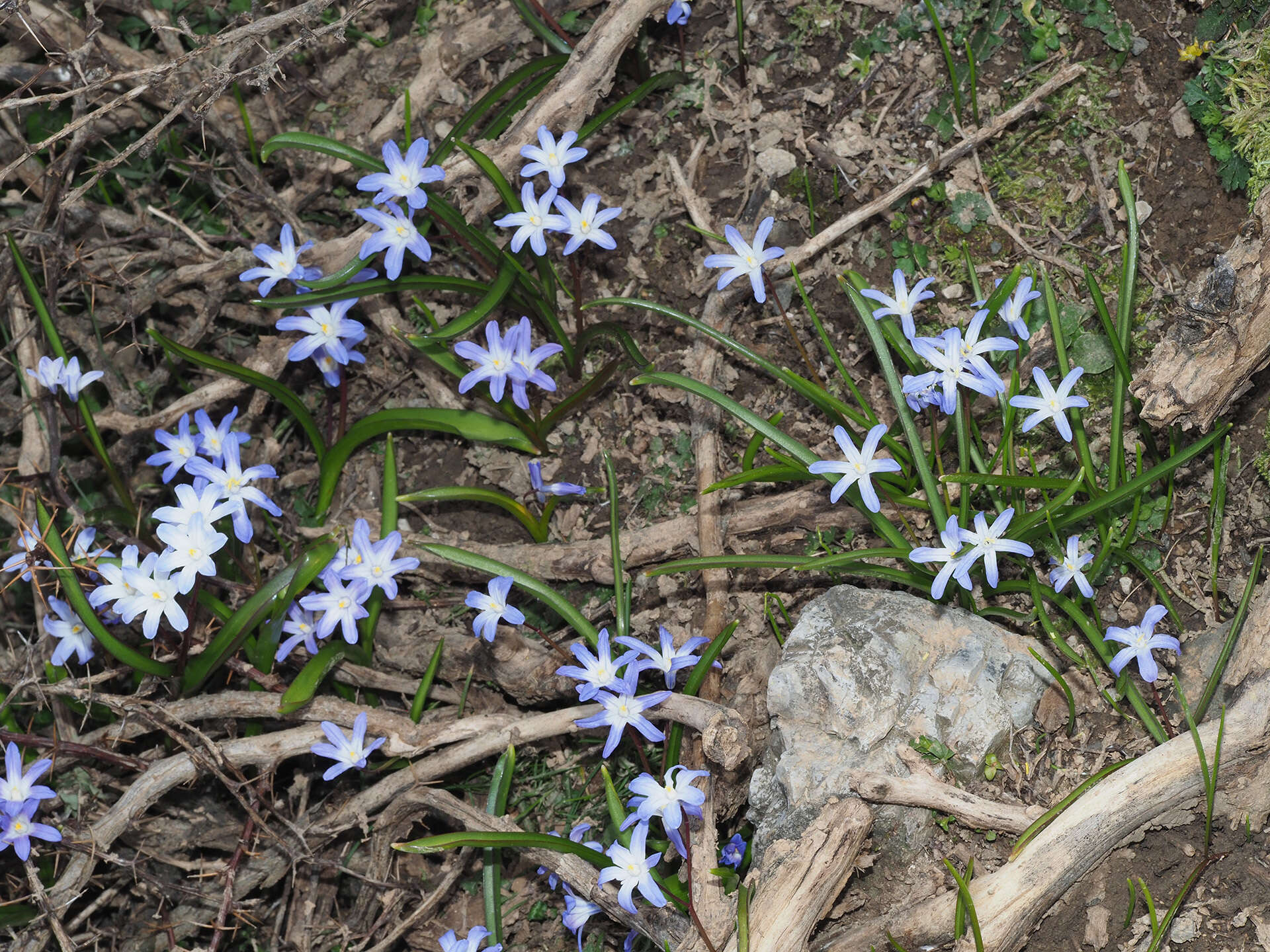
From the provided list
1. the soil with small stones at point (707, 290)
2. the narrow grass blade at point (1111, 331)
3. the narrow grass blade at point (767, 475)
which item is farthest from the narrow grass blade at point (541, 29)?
the narrow grass blade at point (1111, 331)

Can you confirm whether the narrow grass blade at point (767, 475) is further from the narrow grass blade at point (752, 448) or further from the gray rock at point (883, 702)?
the gray rock at point (883, 702)

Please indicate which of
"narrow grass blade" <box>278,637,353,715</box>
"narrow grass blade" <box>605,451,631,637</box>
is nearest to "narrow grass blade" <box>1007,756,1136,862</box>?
"narrow grass blade" <box>605,451,631,637</box>

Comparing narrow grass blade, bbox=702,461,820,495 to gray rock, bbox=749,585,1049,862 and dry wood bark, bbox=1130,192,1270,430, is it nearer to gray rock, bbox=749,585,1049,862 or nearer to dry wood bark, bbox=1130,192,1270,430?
gray rock, bbox=749,585,1049,862

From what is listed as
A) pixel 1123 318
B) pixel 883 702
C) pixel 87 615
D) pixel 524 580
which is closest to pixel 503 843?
pixel 524 580

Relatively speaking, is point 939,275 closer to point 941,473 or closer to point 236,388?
point 941,473

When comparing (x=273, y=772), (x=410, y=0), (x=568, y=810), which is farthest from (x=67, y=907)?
(x=410, y=0)
